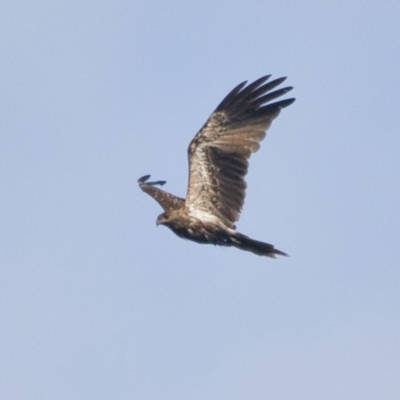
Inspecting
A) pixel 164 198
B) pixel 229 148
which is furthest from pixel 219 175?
pixel 164 198

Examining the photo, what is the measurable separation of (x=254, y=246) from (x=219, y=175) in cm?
134

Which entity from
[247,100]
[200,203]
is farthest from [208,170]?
[247,100]

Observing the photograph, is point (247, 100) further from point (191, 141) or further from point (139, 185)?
point (139, 185)

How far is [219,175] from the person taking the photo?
13.1m

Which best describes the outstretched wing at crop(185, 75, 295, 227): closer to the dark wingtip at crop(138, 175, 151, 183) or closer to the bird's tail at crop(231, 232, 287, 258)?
the bird's tail at crop(231, 232, 287, 258)

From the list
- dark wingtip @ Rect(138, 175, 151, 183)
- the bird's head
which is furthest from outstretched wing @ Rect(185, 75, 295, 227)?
dark wingtip @ Rect(138, 175, 151, 183)

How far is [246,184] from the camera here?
43.0 ft

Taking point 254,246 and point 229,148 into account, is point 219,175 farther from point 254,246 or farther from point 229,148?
point 254,246

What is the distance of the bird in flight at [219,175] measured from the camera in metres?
13.0

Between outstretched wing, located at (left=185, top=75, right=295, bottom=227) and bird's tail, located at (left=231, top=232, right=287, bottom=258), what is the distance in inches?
17.4

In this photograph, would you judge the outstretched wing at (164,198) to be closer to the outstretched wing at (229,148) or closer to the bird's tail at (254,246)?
the outstretched wing at (229,148)

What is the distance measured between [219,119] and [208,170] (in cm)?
89

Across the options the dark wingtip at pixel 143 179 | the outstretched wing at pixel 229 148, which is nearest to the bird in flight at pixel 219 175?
the outstretched wing at pixel 229 148

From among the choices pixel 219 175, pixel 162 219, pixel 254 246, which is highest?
pixel 219 175
